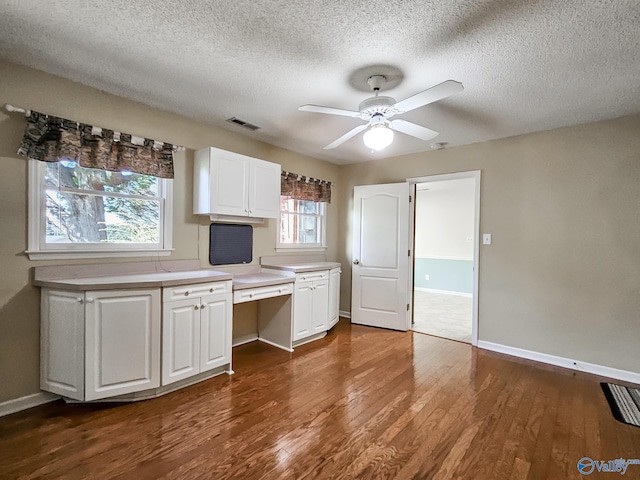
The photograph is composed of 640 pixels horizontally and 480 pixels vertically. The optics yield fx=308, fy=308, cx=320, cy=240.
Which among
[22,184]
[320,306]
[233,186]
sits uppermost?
[233,186]

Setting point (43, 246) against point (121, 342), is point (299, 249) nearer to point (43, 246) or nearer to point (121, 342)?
point (121, 342)

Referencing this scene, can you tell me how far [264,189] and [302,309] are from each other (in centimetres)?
144

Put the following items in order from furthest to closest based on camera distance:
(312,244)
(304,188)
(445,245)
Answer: (445,245) → (312,244) → (304,188)

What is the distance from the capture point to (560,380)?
2814 millimetres

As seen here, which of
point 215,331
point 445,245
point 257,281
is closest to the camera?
point 215,331

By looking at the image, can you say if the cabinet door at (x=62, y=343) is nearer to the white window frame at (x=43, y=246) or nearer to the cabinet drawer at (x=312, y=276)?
the white window frame at (x=43, y=246)

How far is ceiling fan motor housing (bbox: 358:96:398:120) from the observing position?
214 centimetres

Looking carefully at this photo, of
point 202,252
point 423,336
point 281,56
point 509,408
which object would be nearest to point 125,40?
point 281,56

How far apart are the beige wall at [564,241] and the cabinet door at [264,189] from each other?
2259 millimetres

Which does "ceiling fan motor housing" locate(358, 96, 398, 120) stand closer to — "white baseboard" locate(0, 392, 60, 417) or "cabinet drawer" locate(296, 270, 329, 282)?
"cabinet drawer" locate(296, 270, 329, 282)

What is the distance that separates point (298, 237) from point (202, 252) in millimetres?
1534

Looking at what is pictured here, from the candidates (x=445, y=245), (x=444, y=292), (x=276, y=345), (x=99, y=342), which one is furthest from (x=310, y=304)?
(x=445, y=245)

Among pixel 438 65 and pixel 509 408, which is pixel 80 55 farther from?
pixel 509 408

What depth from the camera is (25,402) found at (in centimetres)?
221
